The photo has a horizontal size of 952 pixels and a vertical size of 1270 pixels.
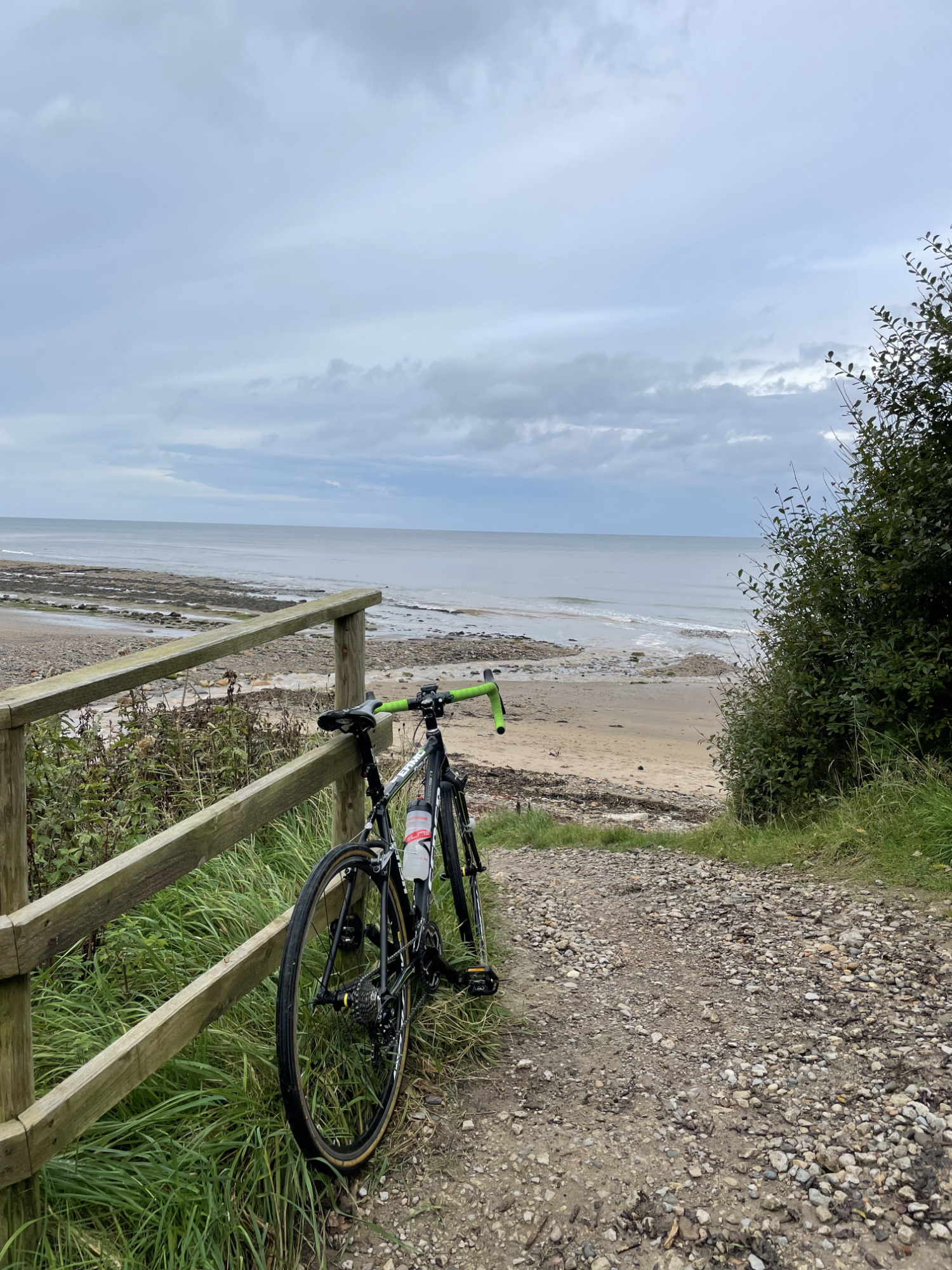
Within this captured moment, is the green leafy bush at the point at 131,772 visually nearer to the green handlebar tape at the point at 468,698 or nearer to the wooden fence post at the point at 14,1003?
the green handlebar tape at the point at 468,698

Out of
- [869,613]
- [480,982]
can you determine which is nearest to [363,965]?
[480,982]

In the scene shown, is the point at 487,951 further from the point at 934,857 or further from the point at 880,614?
the point at 880,614

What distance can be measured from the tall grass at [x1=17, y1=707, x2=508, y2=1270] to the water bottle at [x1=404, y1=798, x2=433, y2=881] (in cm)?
66

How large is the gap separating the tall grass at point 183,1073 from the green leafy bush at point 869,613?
12.9ft

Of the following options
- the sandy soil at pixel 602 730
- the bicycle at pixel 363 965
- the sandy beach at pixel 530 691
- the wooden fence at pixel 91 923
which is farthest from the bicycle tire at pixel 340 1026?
the sandy soil at pixel 602 730

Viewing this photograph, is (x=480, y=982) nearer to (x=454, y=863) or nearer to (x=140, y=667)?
(x=454, y=863)

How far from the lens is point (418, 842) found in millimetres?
3547

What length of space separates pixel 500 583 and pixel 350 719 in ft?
189

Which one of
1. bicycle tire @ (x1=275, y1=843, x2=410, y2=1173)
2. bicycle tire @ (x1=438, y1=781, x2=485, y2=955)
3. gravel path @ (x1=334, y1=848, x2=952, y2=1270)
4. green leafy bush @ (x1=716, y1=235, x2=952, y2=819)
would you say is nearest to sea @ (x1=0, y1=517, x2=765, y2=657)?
green leafy bush @ (x1=716, y1=235, x2=952, y2=819)

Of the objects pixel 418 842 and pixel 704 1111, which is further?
pixel 418 842

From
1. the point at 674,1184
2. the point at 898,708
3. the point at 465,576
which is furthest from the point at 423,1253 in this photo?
the point at 465,576

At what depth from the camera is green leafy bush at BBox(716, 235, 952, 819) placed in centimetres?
631

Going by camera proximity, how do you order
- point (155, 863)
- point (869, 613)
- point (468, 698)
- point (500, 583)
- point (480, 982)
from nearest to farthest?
point (155, 863) → point (468, 698) → point (480, 982) → point (869, 613) → point (500, 583)

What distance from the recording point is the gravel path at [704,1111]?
2.66 meters
